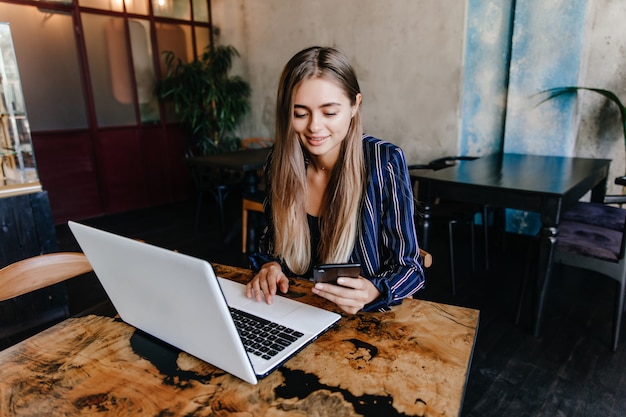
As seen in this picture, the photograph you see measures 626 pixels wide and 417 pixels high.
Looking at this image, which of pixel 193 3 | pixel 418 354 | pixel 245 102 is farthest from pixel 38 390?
pixel 193 3

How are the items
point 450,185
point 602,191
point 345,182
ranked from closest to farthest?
point 345,182, point 450,185, point 602,191

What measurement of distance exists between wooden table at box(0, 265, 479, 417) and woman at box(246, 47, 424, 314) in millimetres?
182

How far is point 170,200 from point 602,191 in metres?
4.79

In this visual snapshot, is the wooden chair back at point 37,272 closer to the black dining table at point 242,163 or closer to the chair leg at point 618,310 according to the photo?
the black dining table at point 242,163

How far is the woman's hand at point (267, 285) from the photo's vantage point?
1007 mm

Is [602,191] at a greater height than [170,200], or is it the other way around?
[602,191]

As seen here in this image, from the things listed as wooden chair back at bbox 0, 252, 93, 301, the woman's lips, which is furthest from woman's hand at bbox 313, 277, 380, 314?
wooden chair back at bbox 0, 252, 93, 301

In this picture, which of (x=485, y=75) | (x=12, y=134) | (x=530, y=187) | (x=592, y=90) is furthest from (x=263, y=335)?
(x=485, y=75)

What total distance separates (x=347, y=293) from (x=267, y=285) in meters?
0.24

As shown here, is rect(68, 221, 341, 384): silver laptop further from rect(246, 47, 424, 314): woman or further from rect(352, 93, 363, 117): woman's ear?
rect(352, 93, 363, 117): woman's ear

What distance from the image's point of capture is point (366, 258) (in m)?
1.25

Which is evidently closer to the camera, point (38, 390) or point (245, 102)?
point (38, 390)

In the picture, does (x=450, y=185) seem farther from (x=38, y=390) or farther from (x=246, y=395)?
(x=38, y=390)

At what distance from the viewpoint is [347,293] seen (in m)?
0.89
